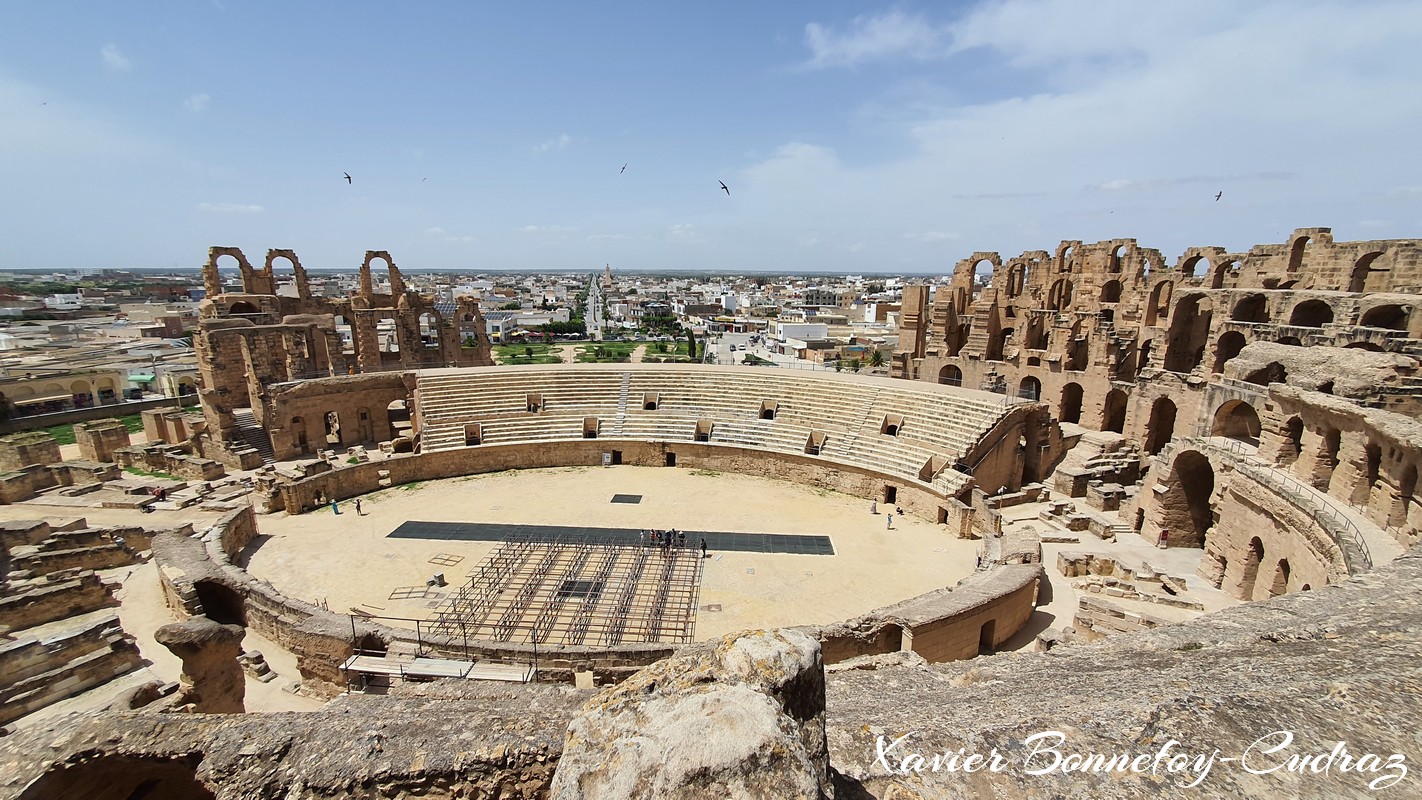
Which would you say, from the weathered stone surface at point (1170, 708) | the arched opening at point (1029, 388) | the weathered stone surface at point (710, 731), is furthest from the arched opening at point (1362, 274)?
the weathered stone surface at point (710, 731)

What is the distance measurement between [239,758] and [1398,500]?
17.2 m

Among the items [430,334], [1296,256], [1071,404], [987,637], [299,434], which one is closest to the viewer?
[987,637]

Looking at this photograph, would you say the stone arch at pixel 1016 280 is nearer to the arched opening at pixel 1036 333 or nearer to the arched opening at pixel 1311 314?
the arched opening at pixel 1036 333

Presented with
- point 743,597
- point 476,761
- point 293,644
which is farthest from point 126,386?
point 476,761

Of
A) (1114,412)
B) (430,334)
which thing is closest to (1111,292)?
(1114,412)

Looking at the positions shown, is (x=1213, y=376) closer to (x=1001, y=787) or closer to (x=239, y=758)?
(x=1001, y=787)

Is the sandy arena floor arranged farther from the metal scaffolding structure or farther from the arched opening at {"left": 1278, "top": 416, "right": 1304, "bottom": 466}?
the arched opening at {"left": 1278, "top": 416, "right": 1304, "bottom": 466}

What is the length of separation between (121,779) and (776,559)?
1202 cm

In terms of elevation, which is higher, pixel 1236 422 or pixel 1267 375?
pixel 1267 375

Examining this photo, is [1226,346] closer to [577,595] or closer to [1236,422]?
[1236,422]

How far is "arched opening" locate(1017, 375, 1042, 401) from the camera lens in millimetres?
26423

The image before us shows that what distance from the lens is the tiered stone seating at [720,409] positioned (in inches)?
801

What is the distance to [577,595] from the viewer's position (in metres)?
13.4

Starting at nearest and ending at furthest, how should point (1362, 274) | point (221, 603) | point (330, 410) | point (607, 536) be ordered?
point (221, 603), point (607, 536), point (1362, 274), point (330, 410)
